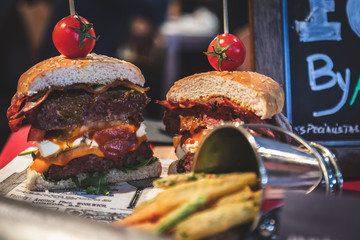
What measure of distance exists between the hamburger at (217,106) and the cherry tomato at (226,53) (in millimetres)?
100

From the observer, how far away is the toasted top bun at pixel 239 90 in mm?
2486

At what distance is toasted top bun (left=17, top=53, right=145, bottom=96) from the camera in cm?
259

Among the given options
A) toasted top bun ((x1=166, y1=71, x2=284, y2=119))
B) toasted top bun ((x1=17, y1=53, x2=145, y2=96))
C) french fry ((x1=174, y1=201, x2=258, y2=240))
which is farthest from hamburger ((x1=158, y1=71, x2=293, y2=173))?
french fry ((x1=174, y1=201, x2=258, y2=240))

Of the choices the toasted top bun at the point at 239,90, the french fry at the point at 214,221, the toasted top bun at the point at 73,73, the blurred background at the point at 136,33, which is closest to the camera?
the french fry at the point at 214,221

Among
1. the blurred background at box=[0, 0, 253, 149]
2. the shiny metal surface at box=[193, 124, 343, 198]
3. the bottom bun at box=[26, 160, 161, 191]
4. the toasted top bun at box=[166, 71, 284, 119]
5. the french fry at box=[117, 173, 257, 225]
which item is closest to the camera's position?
the french fry at box=[117, 173, 257, 225]

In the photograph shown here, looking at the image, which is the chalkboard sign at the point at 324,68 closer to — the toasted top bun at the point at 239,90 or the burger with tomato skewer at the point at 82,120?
the toasted top bun at the point at 239,90

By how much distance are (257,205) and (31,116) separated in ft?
6.27

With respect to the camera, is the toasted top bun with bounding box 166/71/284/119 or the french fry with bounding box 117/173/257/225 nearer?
the french fry with bounding box 117/173/257/225

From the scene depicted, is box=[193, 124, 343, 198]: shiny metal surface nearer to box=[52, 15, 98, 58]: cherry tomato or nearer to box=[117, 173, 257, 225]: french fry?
box=[117, 173, 257, 225]: french fry

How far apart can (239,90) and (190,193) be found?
127 cm

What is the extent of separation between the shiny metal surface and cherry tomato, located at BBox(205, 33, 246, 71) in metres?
1.01

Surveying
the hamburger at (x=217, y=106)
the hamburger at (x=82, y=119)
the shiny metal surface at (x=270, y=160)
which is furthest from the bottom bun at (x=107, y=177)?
the shiny metal surface at (x=270, y=160)

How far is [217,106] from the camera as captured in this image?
8.96 ft

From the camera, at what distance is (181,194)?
4.97 ft
